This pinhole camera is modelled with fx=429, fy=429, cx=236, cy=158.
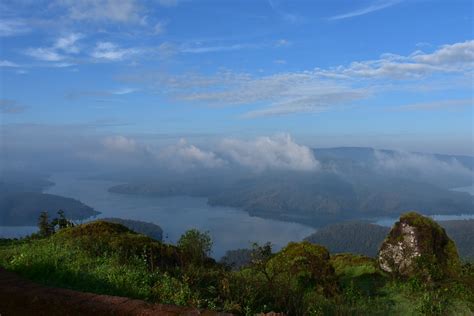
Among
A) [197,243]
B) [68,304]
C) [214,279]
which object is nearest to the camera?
[68,304]

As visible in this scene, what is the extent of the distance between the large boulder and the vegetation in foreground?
0.85 metres

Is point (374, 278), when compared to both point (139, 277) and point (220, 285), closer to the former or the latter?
point (220, 285)

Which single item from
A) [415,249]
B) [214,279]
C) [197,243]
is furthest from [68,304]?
[415,249]

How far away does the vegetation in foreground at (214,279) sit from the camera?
36.3ft

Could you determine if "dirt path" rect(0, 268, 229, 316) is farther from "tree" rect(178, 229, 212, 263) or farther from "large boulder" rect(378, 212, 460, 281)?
"large boulder" rect(378, 212, 460, 281)

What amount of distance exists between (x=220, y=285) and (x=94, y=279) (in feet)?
11.0

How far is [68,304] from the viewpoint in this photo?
845cm

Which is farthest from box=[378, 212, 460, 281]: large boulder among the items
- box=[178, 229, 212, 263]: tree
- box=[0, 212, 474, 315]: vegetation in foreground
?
box=[178, 229, 212, 263]: tree

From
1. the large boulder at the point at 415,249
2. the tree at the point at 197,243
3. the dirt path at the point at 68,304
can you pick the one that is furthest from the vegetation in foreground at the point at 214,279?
the dirt path at the point at 68,304

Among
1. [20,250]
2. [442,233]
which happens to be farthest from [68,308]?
[442,233]

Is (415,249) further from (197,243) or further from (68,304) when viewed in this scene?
(68,304)

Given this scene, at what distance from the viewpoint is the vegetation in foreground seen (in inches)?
436

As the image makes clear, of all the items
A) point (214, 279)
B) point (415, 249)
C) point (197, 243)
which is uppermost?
point (197, 243)

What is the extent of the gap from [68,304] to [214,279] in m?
5.29
